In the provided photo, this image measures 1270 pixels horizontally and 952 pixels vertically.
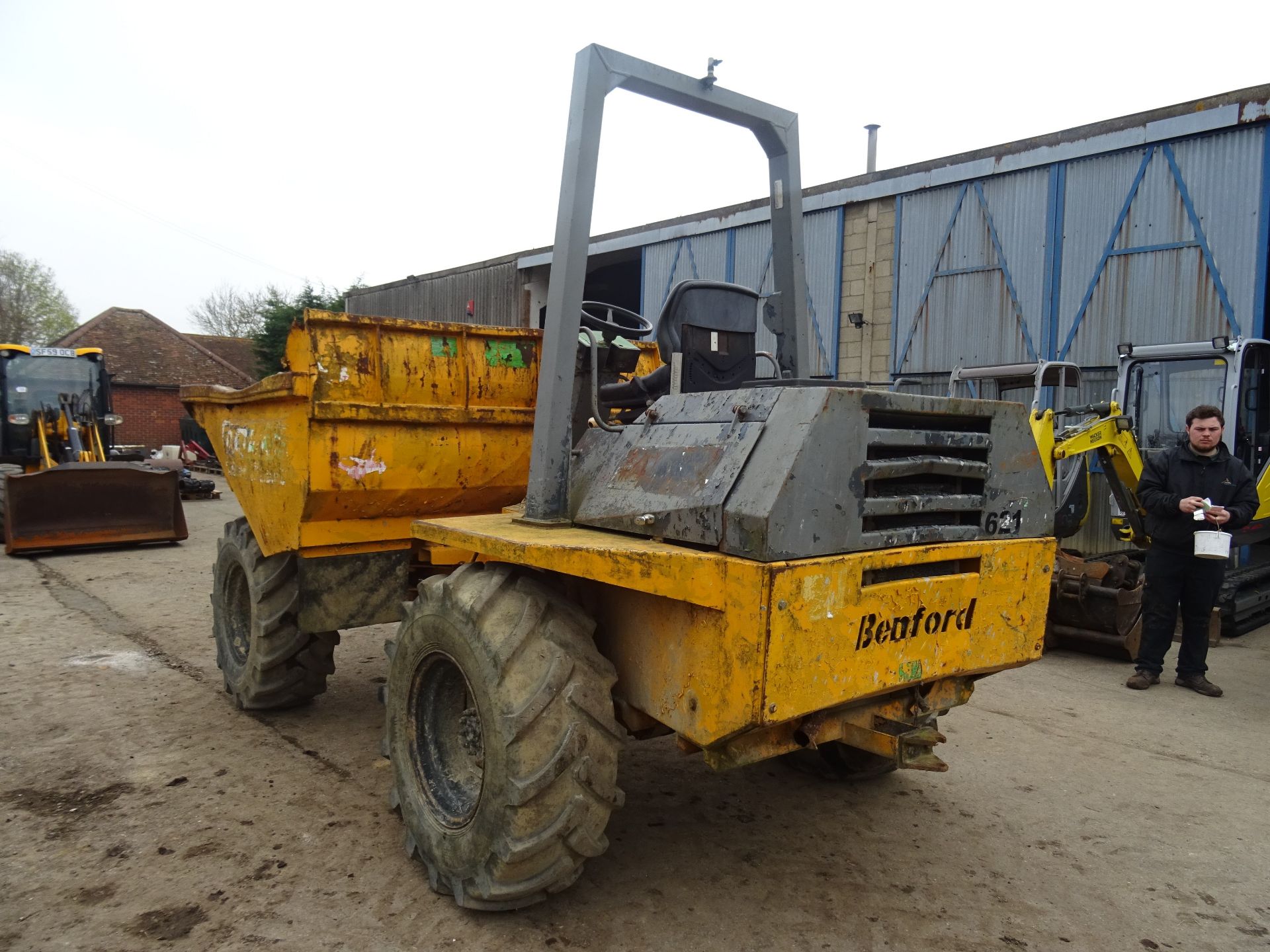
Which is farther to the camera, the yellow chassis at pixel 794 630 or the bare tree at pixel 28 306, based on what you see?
the bare tree at pixel 28 306

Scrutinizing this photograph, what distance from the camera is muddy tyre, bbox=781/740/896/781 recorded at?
3.79m

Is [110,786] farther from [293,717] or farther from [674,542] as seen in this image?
[674,542]

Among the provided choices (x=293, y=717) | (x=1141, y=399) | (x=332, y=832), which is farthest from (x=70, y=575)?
(x=1141, y=399)

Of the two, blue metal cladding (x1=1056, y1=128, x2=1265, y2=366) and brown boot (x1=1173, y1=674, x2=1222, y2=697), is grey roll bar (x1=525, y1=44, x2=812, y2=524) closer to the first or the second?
brown boot (x1=1173, y1=674, x2=1222, y2=697)

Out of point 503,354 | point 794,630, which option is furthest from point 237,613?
point 794,630

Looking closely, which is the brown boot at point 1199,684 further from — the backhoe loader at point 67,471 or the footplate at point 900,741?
the backhoe loader at point 67,471

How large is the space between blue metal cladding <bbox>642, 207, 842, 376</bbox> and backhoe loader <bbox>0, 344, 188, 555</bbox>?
7.76m

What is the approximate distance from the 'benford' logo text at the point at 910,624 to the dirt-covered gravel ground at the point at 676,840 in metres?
0.96

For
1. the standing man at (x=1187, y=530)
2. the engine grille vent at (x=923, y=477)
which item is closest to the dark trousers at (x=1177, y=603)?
the standing man at (x=1187, y=530)

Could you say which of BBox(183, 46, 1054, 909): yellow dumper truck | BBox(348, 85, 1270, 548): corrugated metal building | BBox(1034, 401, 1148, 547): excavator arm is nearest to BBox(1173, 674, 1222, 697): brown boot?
BBox(1034, 401, 1148, 547): excavator arm

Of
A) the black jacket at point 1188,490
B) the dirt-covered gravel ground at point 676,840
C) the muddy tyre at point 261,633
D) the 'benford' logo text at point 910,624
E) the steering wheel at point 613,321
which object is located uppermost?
the steering wheel at point 613,321

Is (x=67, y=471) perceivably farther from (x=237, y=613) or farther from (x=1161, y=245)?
(x=1161, y=245)

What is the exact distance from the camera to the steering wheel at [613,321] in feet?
11.2

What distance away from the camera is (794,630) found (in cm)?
223
